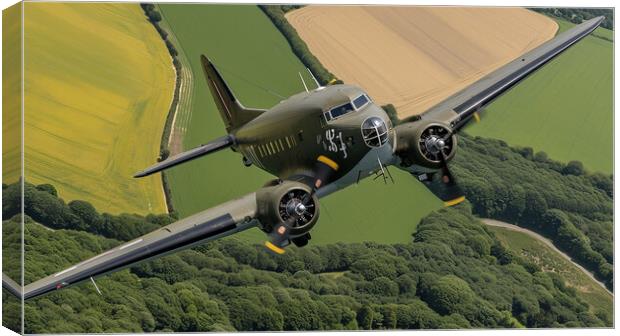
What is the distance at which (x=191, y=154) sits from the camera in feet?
282

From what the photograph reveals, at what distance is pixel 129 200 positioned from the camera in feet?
312

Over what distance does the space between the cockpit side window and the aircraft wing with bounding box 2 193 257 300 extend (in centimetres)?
719

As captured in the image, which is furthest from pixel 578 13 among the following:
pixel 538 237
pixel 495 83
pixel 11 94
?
pixel 11 94

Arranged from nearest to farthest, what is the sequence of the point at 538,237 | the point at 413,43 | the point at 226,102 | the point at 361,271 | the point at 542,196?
the point at 226,102 < the point at 361,271 < the point at 413,43 < the point at 538,237 < the point at 542,196

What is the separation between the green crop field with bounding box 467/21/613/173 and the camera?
107 m

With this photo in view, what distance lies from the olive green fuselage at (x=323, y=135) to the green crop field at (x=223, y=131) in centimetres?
1602

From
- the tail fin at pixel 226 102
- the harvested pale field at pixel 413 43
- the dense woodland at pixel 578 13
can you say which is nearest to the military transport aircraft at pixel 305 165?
the tail fin at pixel 226 102

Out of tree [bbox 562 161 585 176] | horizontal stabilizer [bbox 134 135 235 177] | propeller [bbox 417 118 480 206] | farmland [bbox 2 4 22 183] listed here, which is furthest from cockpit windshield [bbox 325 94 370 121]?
tree [bbox 562 161 585 176]

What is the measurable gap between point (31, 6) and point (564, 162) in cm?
4151

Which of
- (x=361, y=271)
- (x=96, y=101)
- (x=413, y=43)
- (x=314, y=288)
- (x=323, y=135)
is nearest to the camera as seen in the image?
(x=323, y=135)

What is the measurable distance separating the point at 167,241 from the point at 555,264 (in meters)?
40.4

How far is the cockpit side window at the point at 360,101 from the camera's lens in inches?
3056

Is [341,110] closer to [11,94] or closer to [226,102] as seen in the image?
[226,102]

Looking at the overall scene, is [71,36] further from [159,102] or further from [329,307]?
[329,307]
